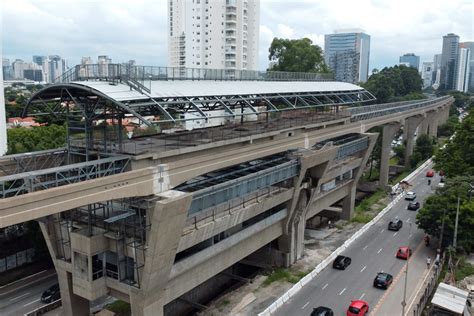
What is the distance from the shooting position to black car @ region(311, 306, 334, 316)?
3077 centimetres

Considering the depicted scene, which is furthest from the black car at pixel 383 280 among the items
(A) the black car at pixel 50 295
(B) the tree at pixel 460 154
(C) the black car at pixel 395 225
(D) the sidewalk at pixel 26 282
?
(D) the sidewalk at pixel 26 282

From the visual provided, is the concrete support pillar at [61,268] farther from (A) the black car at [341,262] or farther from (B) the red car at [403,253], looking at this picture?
(B) the red car at [403,253]

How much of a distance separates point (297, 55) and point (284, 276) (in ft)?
169

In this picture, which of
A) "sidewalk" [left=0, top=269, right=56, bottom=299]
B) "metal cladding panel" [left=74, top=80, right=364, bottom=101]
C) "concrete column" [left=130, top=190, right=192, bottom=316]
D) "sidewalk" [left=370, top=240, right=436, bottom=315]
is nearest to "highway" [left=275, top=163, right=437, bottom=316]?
"sidewalk" [left=370, top=240, right=436, bottom=315]

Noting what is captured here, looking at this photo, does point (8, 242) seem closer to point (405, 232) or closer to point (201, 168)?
point (201, 168)

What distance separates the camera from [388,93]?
5748 inches

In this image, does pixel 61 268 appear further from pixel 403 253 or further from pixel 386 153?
pixel 386 153

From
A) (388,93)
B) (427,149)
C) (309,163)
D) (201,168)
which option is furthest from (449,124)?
(201,168)

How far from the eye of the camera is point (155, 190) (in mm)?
26516

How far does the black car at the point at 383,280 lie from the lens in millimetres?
35938

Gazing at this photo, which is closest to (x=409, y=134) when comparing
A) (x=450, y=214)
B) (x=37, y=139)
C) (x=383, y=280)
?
(x=450, y=214)

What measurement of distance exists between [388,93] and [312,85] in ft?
338

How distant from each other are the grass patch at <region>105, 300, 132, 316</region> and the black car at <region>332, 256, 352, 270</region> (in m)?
18.7

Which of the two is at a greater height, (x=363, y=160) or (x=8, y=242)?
(x=363, y=160)
